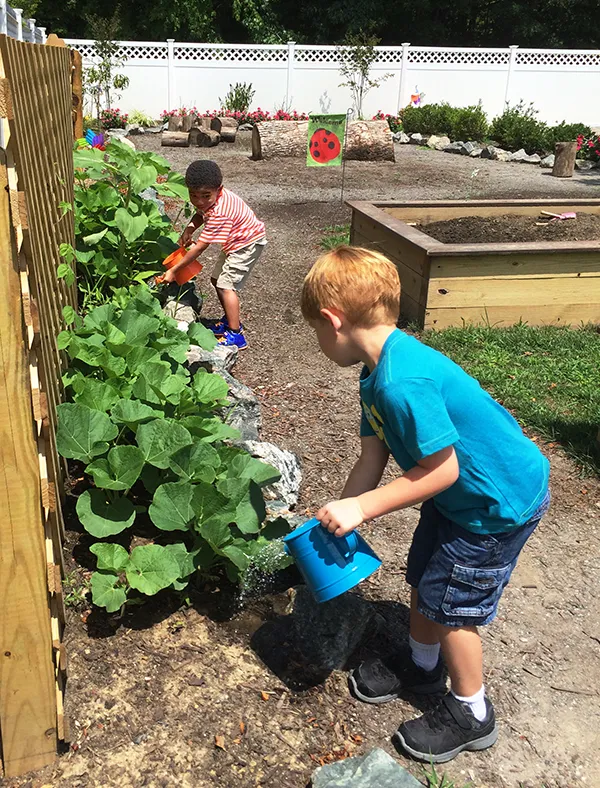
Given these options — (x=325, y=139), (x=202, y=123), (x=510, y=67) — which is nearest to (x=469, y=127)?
(x=510, y=67)

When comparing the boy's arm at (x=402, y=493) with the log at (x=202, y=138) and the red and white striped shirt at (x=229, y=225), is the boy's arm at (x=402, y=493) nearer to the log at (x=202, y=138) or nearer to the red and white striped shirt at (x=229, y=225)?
the red and white striped shirt at (x=229, y=225)

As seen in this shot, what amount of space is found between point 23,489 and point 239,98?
64.2 ft

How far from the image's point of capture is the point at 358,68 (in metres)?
20.0

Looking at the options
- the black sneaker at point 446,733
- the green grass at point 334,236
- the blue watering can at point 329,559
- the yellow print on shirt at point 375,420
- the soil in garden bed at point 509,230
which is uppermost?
the yellow print on shirt at point 375,420

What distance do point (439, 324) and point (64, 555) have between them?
3.28 m

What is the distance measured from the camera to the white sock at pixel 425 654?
2256 millimetres

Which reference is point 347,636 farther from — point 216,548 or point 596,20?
point 596,20

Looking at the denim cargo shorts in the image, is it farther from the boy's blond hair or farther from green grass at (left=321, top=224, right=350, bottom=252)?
green grass at (left=321, top=224, right=350, bottom=252)

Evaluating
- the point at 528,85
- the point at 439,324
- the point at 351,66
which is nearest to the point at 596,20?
the point at 528,85

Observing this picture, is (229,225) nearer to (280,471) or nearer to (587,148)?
(280,471)

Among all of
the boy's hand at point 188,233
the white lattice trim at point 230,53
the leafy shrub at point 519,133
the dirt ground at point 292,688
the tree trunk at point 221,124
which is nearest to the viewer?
the dirt ground at point 292,688

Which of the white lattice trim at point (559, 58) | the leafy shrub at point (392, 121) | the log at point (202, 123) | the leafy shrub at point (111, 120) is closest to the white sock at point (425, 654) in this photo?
the log at point (202, 123)

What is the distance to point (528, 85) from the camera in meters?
21.9

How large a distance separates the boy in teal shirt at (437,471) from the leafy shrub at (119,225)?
245 centimetres
